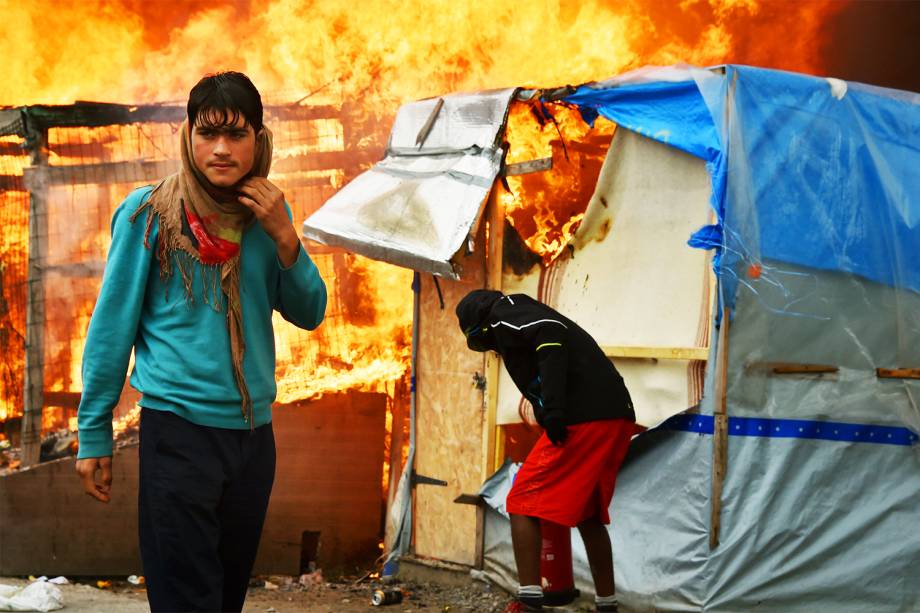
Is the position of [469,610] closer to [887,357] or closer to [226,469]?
[887,357]

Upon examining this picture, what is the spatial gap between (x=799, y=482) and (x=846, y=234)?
150 centimetres

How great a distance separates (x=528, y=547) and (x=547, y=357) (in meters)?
1.06

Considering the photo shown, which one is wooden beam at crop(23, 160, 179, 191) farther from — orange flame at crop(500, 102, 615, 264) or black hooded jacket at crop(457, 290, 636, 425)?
black hooded jacket at crop(457, 290, 636, 425)

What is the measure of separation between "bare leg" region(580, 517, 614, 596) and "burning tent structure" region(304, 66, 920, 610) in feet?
2.59

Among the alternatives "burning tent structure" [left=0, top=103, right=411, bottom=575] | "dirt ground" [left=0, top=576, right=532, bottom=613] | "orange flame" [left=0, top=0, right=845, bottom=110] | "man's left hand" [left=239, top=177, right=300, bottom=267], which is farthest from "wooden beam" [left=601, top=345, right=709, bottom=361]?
"orange flame" [left=0, top=0, right=845, bottom=110]

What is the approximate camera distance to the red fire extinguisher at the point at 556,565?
5777 mm

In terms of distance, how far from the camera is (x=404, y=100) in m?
9.60

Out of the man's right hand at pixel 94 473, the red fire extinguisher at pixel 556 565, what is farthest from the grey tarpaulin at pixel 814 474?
the man's right hand at pixel 94 473

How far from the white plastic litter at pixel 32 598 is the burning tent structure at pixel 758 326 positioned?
10.1 ft

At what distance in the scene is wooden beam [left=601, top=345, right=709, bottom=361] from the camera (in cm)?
632

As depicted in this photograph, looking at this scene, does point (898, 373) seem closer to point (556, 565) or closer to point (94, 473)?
point (556, 565)

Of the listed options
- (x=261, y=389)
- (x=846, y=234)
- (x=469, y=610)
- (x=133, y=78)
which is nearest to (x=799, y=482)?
(x=846, y=234)

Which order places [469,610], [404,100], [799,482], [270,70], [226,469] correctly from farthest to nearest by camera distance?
[270,70] < [404,100] < [469,610] < [799,482] < [226,469]

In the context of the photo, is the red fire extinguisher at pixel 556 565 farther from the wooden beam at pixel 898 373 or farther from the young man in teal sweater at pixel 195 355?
the young man in teal sweater at pixel 195 355
